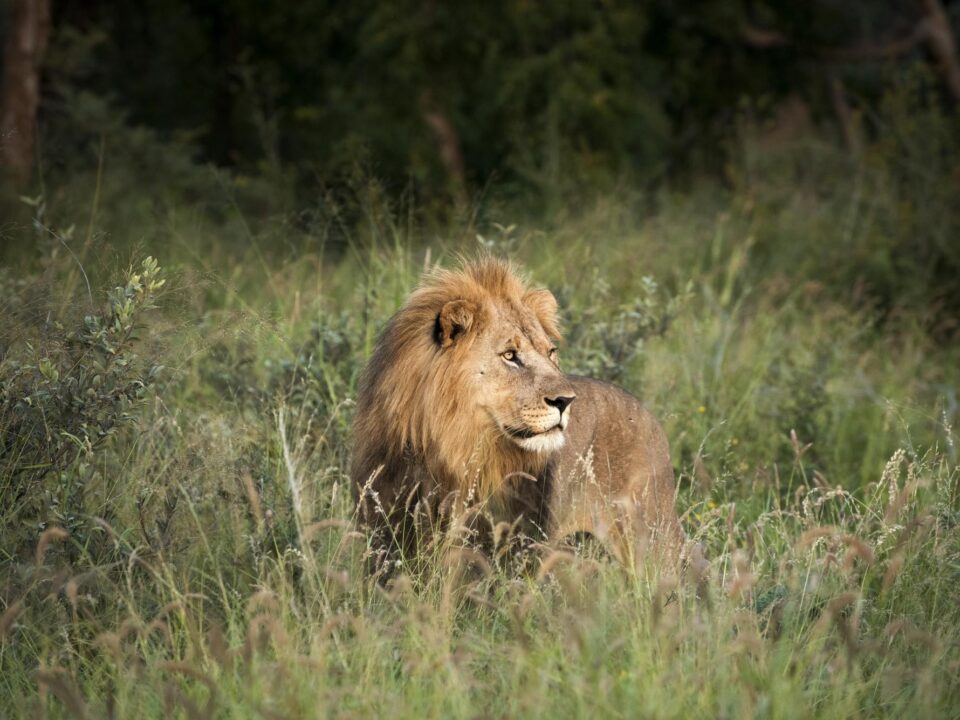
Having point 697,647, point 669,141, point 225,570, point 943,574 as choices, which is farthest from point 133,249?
point 669,141

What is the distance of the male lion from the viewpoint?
4676 millimetres

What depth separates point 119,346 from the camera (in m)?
4.65

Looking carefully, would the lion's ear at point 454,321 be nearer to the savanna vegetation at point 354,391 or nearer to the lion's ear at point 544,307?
the lion's ear at point 544,307

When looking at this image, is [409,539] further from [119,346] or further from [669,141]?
[669,141]

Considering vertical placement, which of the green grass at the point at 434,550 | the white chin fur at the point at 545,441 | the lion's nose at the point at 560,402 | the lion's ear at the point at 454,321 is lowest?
the green grass at the point at 434,550

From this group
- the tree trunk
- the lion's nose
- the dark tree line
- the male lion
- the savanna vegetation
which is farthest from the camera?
the dark tree line

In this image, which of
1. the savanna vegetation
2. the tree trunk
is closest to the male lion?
the savanna vegetation

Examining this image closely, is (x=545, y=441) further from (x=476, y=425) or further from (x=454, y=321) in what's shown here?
(x=454, y=321)

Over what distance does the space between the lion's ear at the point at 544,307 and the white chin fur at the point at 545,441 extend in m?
0.62

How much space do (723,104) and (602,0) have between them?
167 inches

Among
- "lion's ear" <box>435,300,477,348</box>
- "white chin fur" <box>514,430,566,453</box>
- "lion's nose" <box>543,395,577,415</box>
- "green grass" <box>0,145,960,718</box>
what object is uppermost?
"lion's ear" <box>435,300,477,348</box>

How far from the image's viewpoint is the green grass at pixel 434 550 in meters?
3.46

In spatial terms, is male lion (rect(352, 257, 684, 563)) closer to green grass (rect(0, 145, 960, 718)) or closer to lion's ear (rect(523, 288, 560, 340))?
lion's ear (rect(523, 288, 560, 340))

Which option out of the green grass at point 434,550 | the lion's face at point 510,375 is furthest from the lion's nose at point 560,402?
the green grass at point 434,550
